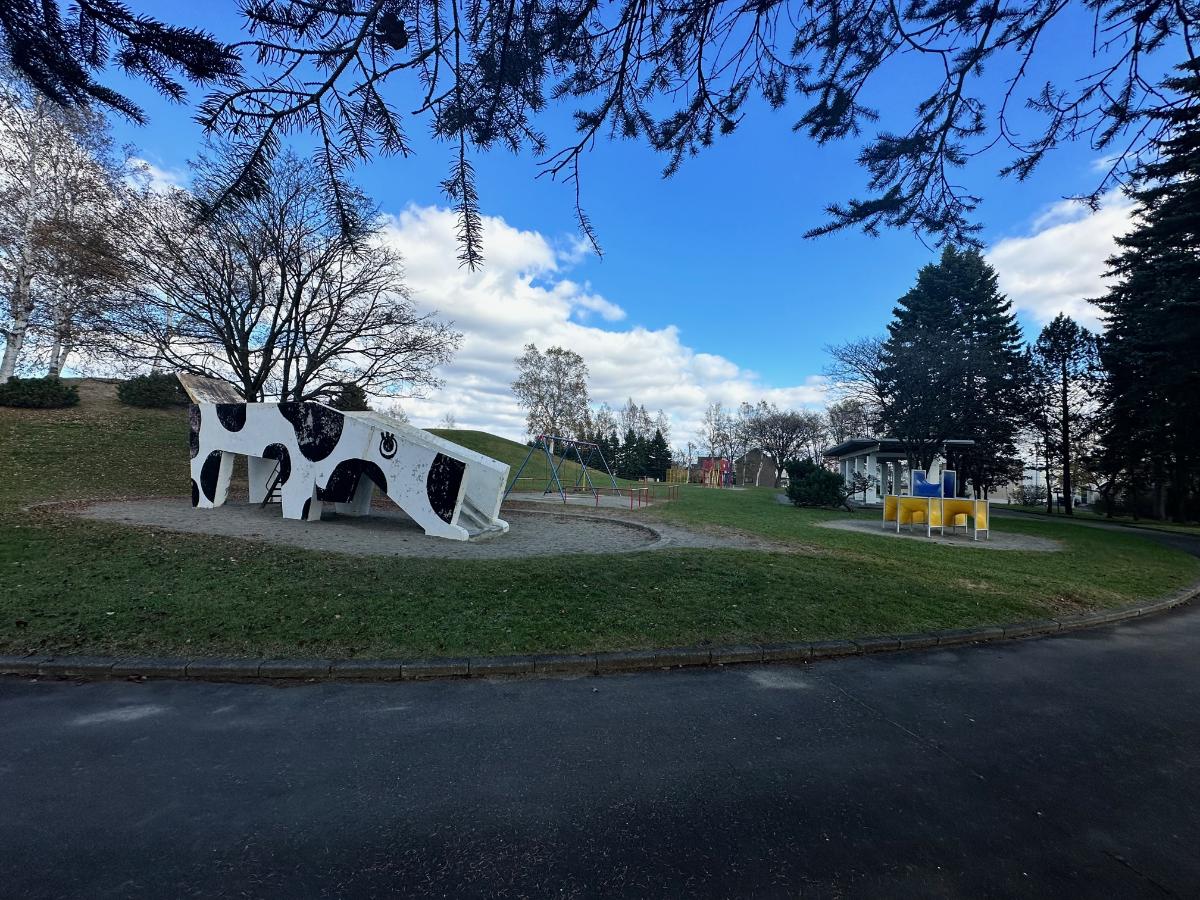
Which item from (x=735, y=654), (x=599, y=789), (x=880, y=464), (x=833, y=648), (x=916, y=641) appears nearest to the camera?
(x=599, y=789)

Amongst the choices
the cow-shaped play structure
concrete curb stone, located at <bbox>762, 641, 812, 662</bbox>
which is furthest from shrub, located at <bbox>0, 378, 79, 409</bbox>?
concrete curb stone, located at <bbox>762, 641, 812, 662</bbox>

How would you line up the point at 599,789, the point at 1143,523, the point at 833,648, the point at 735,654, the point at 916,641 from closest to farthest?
the point at 599,789 < the point at 735,654 < the point at 833,648 < the point at 916,641 < the point at 1143,523

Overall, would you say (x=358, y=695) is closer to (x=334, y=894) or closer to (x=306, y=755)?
(x=306, y=755)

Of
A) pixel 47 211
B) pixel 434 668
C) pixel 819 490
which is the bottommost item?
pixel 434 668

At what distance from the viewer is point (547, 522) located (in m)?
14.6

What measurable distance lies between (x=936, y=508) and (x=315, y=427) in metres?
16.0

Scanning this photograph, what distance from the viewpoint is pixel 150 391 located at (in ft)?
83.0

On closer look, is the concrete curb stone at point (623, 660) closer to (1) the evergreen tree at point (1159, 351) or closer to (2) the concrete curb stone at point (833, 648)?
(2) the concrete curb stone at point (833, 648)

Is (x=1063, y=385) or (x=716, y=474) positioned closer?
(x=1063, y=385)

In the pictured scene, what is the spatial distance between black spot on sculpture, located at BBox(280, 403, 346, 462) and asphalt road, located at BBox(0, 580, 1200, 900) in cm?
749

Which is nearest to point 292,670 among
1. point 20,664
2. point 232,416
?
point 20,664

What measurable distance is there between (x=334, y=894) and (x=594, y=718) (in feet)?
6.13

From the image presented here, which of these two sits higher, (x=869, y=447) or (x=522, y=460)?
(x=869, y=447)

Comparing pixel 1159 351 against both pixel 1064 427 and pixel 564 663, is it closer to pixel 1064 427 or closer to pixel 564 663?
pixel 1064 427
